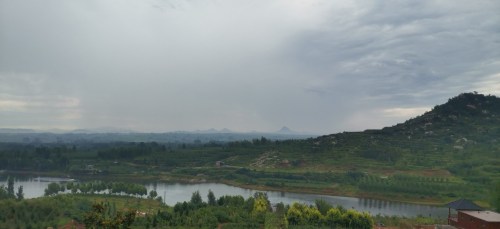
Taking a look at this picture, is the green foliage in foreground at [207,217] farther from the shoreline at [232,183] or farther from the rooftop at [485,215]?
the shoreline at [232,183]

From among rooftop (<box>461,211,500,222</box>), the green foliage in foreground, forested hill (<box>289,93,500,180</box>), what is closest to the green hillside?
forested hill (<box>289,93,500,180</box>)

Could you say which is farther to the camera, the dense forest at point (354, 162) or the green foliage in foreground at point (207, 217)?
the dense forest at point (354, 162)

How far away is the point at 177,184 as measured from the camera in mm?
100188

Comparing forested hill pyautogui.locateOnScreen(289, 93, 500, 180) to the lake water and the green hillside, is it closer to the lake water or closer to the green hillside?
the green hillside

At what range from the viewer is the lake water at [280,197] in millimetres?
66938

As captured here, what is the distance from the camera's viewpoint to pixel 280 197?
268 ft

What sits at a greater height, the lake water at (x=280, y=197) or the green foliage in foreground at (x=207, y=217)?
the green foliage in foreground at (x=207, y=217)

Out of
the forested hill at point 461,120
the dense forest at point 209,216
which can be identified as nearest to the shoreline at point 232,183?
the dense forest at point 209,216

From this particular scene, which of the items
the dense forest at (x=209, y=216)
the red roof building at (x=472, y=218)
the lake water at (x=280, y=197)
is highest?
the red roof building at (x=472, y=218)

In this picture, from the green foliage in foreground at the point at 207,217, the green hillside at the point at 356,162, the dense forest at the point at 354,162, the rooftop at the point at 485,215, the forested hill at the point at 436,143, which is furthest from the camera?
the forested hill at the point at 436,143

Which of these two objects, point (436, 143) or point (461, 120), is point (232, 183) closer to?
point (436, 143)

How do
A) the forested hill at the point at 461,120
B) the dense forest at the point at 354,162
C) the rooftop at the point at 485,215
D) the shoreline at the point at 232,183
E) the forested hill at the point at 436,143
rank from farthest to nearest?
the forested hill at the point at 461,120
the forested hill at the point at 436,143
the dense forest at the point at 354,162
the shoreline at the point at 232,183
the rooftop at the point at 485,215

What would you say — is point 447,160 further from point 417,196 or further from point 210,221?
point 210,221

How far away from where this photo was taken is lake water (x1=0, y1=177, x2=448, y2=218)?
6694 centimetres
